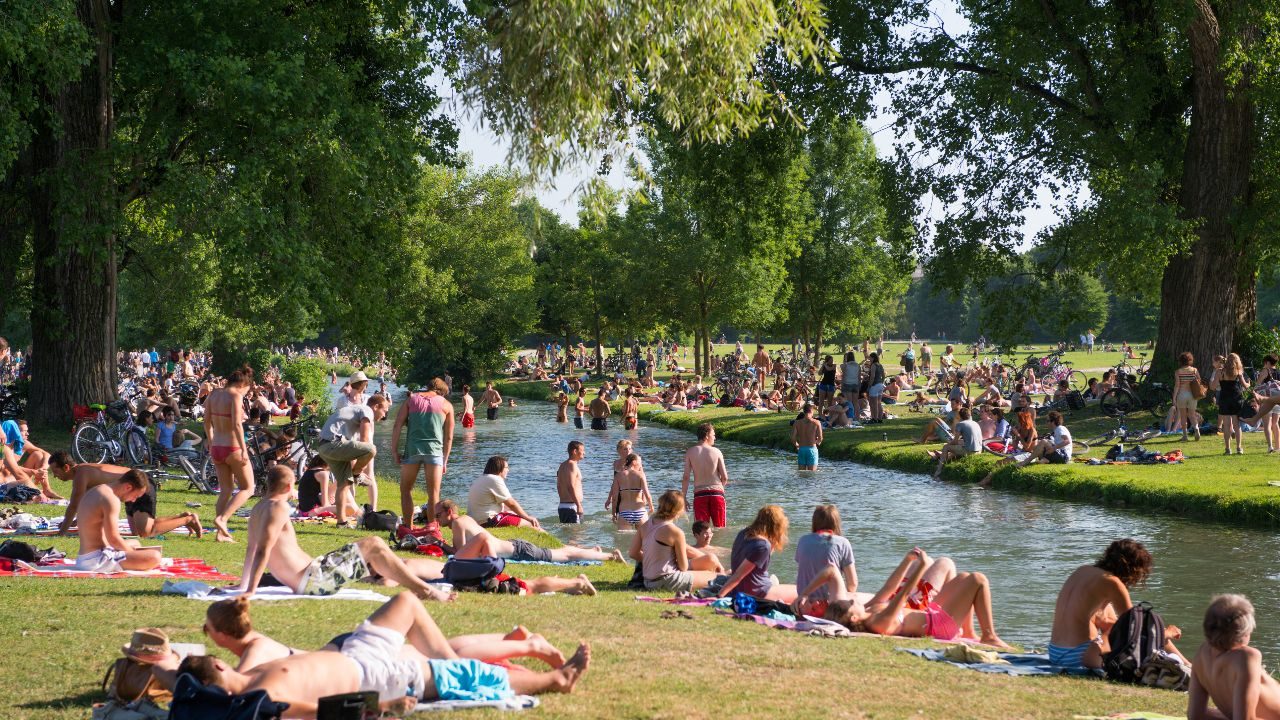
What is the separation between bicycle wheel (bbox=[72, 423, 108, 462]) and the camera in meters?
20.0

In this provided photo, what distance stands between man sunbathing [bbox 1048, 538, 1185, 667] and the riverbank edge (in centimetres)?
936

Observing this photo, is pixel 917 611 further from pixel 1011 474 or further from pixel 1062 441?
pixel 1062 441

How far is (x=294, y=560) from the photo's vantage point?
9734 mm

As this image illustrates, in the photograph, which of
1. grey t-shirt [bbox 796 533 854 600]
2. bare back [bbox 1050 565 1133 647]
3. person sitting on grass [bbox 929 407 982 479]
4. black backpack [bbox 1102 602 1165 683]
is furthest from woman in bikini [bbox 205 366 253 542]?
person sitting on grass [bbox 929 407 982 479]

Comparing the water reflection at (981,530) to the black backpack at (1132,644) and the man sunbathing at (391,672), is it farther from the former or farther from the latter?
the man sunbathing at (391,672)

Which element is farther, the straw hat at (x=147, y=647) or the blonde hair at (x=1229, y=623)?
the blonde hair at (x=1229, y=623)

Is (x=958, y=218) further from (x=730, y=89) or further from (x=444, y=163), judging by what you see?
(x=730, y=89)

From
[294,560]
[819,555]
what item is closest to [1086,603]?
[819,555]

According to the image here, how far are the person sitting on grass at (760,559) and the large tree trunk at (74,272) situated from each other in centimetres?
1409

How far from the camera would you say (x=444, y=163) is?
87.6 feet

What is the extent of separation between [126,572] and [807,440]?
1673cm

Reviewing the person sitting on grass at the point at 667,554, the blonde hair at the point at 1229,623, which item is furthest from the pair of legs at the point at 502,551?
the blonde hair at the point at 1229,623

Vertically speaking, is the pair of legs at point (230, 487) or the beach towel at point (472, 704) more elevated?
the pair of legs at point (230, 487)

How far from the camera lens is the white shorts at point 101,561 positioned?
1066 cm
